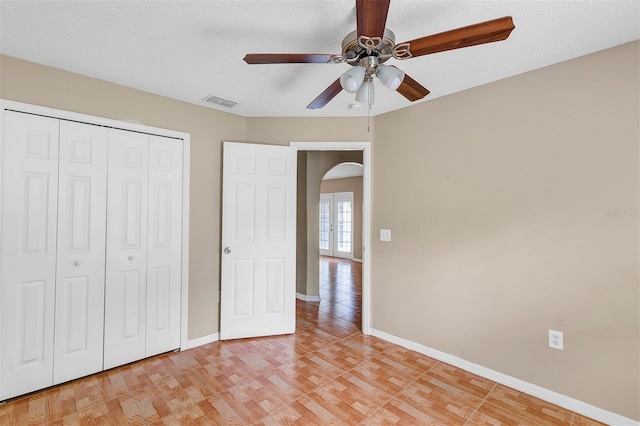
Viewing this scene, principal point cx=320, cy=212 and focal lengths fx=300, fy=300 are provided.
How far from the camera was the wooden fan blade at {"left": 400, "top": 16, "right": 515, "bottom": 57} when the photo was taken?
3.93 ft

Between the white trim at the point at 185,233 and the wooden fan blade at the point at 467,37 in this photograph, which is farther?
the white trim at the point at 185,233

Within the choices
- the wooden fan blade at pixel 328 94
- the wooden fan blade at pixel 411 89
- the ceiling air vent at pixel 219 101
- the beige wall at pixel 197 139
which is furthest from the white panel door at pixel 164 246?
the wooden fan blade at pixel 411 89

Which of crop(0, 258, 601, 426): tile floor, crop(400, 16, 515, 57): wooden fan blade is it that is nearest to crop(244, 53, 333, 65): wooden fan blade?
crop(400, 16, 515, 57): wooden fan blade

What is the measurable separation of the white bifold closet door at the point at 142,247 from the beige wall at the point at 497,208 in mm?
176

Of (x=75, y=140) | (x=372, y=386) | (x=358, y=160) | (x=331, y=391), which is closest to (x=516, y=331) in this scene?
(x=372, y=386)

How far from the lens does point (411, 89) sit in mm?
1855

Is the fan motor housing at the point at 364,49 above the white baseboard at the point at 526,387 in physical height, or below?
above

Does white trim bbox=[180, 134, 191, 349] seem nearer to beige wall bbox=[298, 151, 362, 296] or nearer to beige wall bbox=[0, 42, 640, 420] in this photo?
beige wall bbox=[0, 42, 640, 420]

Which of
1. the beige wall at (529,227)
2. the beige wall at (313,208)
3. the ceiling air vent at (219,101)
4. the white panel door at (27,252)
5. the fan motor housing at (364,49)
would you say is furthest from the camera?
the beige wall at (313,208)

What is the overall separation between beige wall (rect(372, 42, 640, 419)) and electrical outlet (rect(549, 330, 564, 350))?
3cm

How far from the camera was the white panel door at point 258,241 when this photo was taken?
119 inches

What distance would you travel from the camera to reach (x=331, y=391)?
7.06 ft

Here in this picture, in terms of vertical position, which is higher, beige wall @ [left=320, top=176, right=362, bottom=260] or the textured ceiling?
the textured ceiling

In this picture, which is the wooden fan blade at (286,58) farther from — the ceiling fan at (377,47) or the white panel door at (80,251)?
the white panel door at (80,251)
